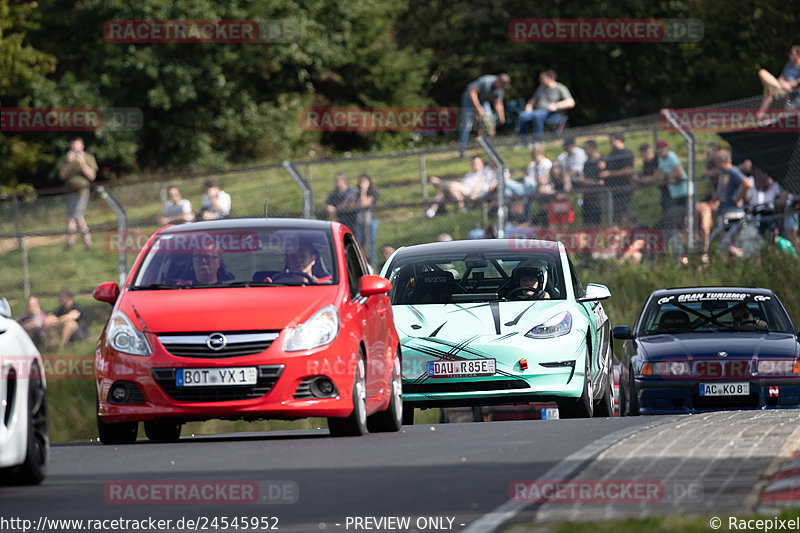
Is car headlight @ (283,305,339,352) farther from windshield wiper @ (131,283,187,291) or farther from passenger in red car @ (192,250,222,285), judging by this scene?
windshield wiper @ (131,283,187,291)

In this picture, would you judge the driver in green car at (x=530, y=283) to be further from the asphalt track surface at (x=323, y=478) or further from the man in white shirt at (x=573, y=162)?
the man in white shirt at (x=573, y=162)

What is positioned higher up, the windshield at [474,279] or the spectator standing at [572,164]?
the spectator standing at [572,164]

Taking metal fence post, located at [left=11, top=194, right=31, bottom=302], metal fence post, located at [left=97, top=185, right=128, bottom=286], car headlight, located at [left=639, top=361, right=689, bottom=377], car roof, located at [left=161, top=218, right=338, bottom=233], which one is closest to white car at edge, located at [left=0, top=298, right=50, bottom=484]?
car roof, located at [left=161, top=218, right=338, bottom=233]

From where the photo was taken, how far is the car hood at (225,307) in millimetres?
11914

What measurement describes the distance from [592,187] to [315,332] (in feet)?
43.0

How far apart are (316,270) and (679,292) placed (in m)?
5.77

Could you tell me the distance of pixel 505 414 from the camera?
1862 cm

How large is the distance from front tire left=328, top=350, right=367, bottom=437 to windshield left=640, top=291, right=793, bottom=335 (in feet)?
17.2

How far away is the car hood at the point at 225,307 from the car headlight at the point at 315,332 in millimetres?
56

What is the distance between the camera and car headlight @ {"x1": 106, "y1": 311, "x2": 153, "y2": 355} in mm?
12031

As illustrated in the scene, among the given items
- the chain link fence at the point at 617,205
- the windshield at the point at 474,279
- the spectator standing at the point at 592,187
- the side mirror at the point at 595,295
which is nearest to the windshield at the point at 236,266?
the windshield at the point at 474,279

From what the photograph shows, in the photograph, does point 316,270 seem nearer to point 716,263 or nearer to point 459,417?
point 459,417

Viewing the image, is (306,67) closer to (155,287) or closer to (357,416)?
(155,287)

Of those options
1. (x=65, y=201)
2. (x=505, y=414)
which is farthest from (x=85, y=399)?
(x=505, y=414)
